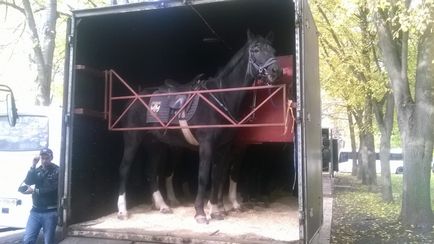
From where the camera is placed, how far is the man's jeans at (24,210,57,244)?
6776 millimetres

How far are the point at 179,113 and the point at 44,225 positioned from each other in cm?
282

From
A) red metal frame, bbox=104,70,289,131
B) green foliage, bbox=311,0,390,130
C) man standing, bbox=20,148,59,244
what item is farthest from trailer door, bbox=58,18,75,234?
green foliage, bbox=311,0,390,130

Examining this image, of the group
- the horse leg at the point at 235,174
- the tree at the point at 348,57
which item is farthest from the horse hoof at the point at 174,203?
the tree at the point at 348,57

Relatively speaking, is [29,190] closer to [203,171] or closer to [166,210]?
[166,210]

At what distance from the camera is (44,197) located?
22.2 feet

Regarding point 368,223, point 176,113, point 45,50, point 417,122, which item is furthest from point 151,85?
point 368,223

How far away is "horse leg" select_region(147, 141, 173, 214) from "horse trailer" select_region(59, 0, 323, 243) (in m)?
0.37

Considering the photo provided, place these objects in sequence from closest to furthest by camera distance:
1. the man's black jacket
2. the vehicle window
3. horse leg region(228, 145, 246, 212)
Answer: the man's black jacket → horse leg region(228, 145, 246, 212) → the vehicle window

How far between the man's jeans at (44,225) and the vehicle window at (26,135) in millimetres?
1930

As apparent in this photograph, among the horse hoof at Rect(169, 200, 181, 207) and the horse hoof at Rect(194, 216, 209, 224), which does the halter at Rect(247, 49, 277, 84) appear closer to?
the horse hoof at Rect(194, 216, 209, 224)

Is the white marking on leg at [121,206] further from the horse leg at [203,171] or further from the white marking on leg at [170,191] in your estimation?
the white marking on leg at [170,191]

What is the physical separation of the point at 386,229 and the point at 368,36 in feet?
25.3

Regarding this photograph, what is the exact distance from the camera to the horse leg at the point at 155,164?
713cm

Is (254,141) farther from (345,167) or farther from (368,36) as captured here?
(345,167)
